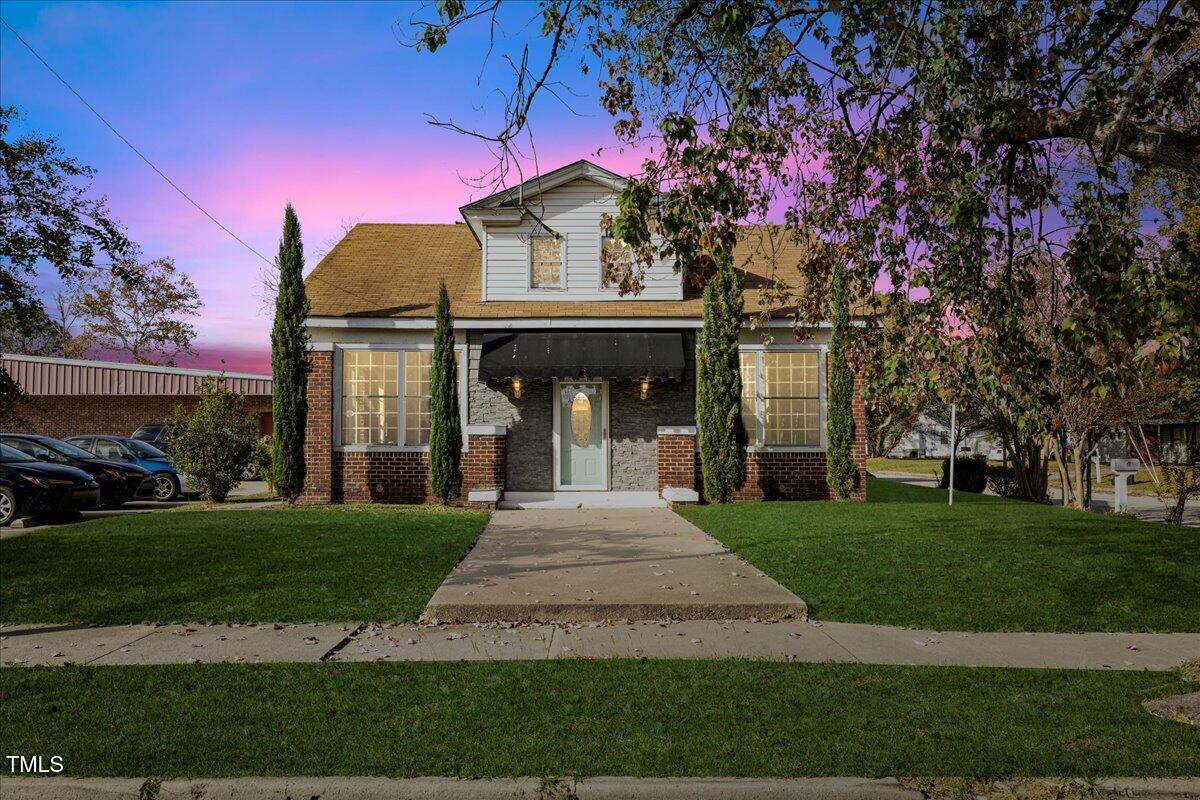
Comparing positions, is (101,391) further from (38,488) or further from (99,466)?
(38,488)

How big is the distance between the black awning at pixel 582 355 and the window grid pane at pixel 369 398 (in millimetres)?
2128

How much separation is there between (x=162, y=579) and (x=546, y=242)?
10834 mm

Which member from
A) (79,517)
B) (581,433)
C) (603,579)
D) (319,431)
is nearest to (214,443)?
(319,431)

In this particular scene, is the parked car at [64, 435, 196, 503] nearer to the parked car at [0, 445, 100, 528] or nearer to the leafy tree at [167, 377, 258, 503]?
the leafy tree at [167, 377, 258, 503]

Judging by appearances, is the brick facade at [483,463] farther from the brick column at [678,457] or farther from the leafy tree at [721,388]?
the leafy tree at [721,388]

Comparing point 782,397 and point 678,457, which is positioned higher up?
point 782,397

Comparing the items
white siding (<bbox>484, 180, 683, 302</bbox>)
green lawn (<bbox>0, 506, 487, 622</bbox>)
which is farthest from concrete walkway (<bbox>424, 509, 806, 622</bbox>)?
white siding (<bbox>484, 180, 683, 302</bbox>)

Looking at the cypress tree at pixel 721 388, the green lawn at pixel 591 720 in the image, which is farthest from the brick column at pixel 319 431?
the green lawn at pixel 591 720

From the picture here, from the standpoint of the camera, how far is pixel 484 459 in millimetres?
16688

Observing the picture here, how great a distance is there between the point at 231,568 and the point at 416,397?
8.11 metres

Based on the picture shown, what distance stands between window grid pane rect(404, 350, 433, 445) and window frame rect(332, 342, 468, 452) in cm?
9

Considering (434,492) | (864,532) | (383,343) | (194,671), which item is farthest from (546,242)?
(194,671)

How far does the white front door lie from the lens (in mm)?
17422

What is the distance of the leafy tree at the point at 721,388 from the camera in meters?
16.3
